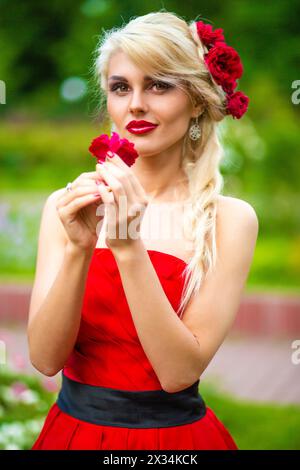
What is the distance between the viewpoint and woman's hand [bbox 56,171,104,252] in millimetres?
1724

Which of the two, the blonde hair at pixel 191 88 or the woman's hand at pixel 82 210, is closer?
the woman's hand at pixel 82 210

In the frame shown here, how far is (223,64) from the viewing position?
2203 millimetres

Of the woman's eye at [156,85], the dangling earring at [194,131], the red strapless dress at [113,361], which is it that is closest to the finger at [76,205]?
the red strapless dress at [113,361]

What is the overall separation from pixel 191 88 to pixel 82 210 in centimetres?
54

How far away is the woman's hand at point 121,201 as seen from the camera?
1670 mm

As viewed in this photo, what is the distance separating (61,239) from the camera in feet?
6.68

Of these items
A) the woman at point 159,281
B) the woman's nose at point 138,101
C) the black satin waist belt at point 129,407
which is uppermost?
the woman's nose at point 138,101

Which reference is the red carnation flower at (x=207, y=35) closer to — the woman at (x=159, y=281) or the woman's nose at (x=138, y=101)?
the woman at (x=159, y=281)

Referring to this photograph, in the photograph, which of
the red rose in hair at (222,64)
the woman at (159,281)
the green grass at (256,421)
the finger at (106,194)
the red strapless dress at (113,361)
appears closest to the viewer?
the finger at (106,194)

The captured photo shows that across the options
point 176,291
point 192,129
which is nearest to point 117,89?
point 192,129

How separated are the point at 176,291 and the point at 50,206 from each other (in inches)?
16.4

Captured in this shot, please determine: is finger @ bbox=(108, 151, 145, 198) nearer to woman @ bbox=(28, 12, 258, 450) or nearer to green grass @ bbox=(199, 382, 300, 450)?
woman @ bbox=(28, 12, 258, 450)

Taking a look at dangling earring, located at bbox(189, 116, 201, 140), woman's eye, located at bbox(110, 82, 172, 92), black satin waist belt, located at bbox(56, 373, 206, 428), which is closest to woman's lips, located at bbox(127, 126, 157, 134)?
woman's eye, located at bbox(110, 82, 172, 92)

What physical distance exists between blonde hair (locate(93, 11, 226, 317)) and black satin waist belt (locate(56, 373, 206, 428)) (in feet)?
0.77
